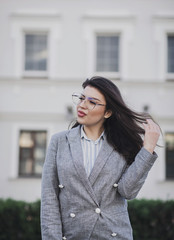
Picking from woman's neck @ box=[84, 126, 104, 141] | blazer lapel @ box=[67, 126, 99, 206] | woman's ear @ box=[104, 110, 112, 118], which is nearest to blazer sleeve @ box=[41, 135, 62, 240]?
blazer lapel @ box=[67, 126, 99, 206]

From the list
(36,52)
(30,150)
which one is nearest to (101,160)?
(30,150)

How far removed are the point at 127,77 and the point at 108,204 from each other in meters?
9.09

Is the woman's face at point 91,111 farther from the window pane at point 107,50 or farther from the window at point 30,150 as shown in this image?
the window pane at point 107,50

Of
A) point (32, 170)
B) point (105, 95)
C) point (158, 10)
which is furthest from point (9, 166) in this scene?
point (105, 95)

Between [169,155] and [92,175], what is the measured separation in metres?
9.45

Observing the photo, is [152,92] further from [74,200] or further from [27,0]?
[74,200]

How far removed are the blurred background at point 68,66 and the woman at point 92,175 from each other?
8622mm

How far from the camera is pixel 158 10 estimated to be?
11148 millimetres

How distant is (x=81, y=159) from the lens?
221cm

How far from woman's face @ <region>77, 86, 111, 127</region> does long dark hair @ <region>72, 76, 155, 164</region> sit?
32 millimetres

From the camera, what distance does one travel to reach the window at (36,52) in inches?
449

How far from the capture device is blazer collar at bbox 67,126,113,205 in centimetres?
215

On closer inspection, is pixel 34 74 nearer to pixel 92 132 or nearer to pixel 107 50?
pixel 107 50

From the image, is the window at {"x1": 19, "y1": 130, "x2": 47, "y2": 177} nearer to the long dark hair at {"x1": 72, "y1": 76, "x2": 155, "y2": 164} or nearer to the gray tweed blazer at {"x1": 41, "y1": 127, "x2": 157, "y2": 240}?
the long dark hair at {"x1": 72, "y1": 76, "x2": 155, "y2": 164}
